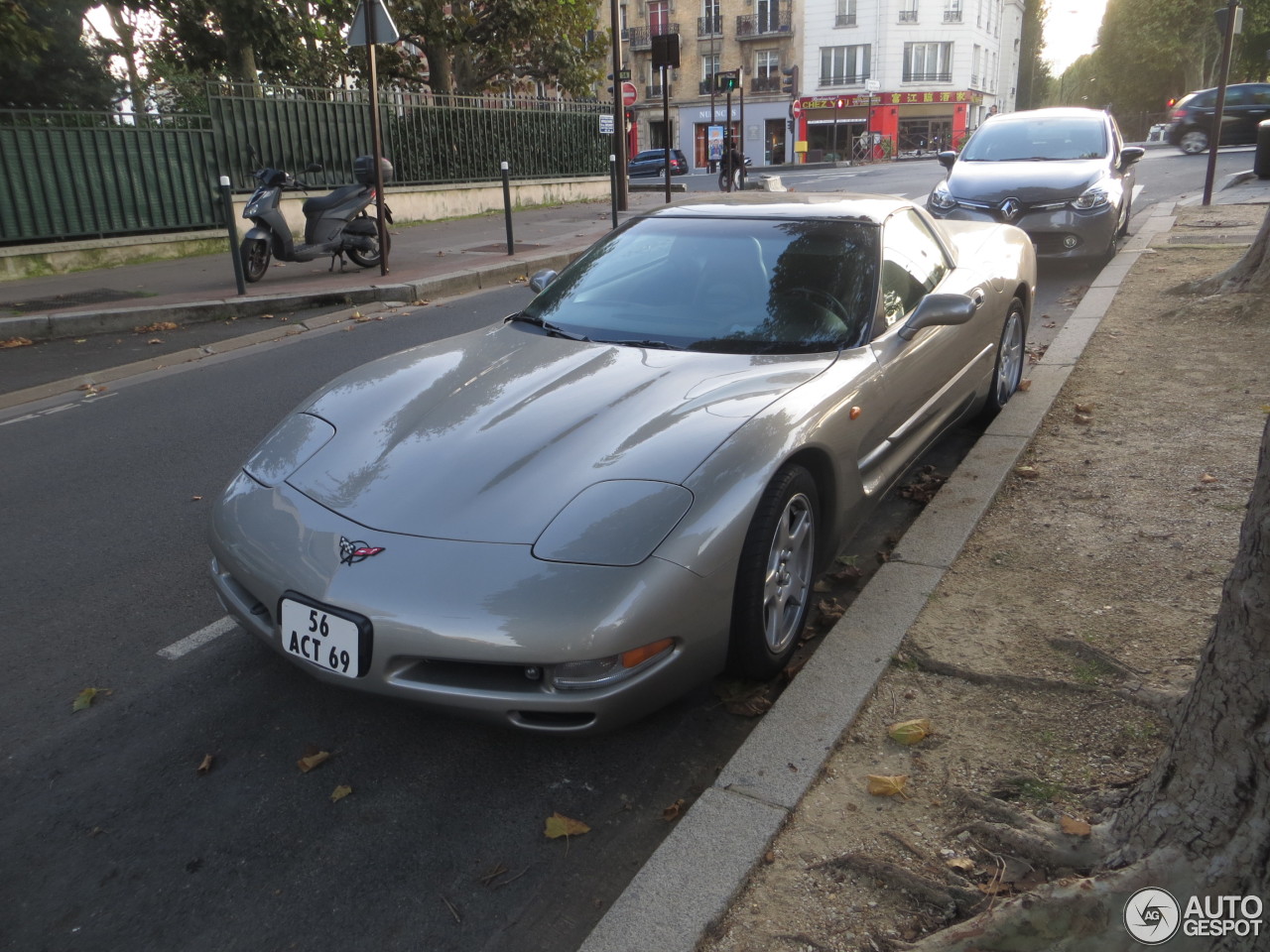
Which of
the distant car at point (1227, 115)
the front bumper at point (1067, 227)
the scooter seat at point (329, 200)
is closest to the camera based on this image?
the front bumper at point (1067, 227)

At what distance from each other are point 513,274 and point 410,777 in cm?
1020

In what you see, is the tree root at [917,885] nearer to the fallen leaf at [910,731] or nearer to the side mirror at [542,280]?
the fallen leaf at [910,731]

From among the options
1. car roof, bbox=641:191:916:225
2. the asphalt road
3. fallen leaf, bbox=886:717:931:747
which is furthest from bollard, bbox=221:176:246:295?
fallen leaf, bbox=886:717:931:747

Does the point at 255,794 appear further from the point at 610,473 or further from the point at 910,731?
the point at 910,731

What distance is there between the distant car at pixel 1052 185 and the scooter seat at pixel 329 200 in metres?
6.70

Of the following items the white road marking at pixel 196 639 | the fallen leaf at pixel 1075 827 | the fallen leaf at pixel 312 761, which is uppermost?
the fallen leaf at pixel 1075 827

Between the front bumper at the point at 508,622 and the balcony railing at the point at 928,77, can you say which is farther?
the balcony railing at the point at 928,77

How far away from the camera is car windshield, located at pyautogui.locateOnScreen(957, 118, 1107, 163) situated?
1105cm

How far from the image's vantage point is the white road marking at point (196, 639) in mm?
3441

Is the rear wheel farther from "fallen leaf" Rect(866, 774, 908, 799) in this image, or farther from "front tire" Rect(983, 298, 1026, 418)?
"fallen leaf" Rect(866, 774, 908, 799)

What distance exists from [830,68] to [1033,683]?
6419 cm

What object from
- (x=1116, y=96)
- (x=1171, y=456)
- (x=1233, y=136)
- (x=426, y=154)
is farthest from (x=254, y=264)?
(x=1116, y=96)

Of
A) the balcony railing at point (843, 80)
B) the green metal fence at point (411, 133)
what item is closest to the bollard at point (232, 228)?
the green metal fence at point (411, 133)

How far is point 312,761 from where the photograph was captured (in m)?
2.81
